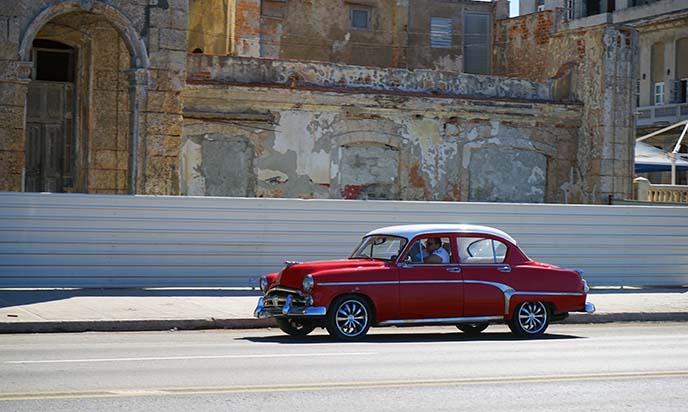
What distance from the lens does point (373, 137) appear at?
30906 millimetres

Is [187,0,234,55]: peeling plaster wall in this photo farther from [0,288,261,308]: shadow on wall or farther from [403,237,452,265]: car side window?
[403,237,452,265]: car side window

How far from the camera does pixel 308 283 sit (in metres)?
15.1

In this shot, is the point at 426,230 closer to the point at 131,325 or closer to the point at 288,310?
the point at 288,310

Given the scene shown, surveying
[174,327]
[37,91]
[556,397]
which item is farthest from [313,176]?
[556,397]

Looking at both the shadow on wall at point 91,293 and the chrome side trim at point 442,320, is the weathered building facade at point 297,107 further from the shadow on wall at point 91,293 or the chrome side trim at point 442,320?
the chrome side trim at point 442,320

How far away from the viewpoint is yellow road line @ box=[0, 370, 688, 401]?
31.5 feet

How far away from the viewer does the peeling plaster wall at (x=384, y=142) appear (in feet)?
95.7

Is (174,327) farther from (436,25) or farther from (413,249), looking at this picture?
(436,25)

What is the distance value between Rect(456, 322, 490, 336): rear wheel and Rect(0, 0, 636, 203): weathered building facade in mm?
10075

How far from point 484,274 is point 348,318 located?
219 centimetres

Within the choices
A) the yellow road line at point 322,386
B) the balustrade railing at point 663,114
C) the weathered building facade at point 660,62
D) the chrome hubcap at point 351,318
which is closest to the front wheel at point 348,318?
the chrome hubcap at point 351,318

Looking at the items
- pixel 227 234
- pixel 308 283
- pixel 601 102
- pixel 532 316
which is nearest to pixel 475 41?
pixel 601 102

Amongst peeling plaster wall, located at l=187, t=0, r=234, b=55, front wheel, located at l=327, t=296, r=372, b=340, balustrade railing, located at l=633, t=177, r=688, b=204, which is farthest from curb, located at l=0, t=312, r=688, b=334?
balustrade railing, located at l=633, t=177, r=688, b=204

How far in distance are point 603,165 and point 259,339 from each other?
20.2 m
